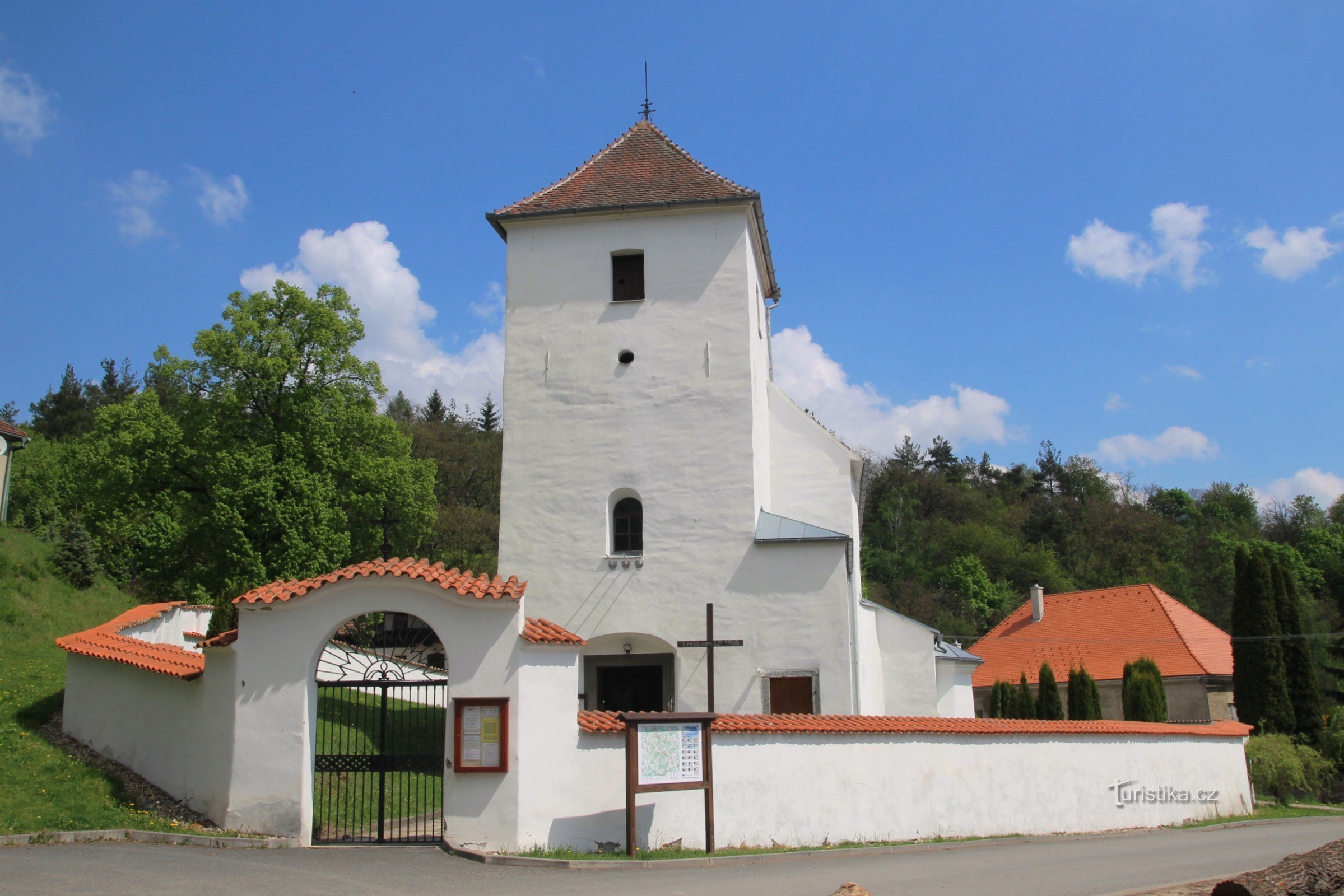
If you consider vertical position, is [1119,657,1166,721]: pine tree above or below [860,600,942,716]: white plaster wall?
below

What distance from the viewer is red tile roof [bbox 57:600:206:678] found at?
39.1 feet

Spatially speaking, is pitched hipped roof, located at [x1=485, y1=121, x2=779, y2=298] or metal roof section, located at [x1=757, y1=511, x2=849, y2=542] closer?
metal roof section, located at [x1=757, y1=511, x2=849, y2=542]

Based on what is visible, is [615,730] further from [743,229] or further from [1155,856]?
[743,229]

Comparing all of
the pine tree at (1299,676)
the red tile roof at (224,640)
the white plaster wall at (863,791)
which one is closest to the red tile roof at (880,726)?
the white plaster wall at (863,791)

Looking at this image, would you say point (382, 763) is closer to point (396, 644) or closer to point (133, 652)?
point (396, 644)

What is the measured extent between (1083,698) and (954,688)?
7966 mm

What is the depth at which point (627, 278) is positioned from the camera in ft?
60.3

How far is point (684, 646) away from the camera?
16.1 m

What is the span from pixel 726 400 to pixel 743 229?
3.20 m

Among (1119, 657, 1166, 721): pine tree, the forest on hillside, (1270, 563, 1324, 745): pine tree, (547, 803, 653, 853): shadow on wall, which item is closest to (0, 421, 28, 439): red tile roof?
the forest on hillside

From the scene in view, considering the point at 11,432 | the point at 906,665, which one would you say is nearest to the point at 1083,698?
the point at 906,665

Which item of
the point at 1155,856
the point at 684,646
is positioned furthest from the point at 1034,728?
the point at 684,646

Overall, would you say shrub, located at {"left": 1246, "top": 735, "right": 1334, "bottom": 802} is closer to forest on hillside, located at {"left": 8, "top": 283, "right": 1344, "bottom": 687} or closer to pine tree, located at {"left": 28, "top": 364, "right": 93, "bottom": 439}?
forest on hillside, located at {"left": 8, "top": 283, "right": 1344, "bottom": 687}

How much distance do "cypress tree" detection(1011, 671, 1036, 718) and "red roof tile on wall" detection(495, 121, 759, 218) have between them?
744 inches
